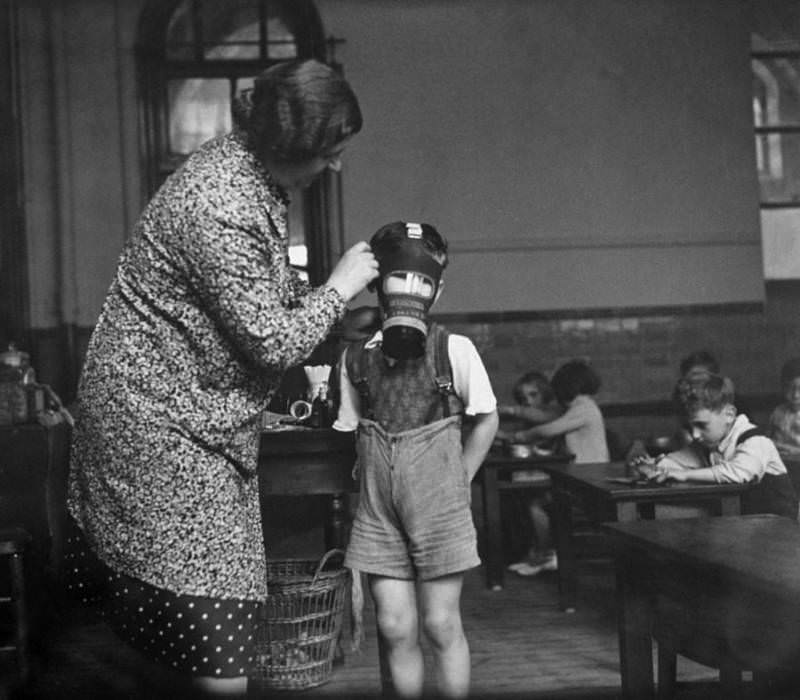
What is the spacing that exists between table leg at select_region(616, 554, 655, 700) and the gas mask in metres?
0.62

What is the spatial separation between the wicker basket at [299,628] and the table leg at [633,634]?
54.2 inches

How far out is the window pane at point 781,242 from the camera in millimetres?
8328

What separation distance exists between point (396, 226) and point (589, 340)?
5.42 metres

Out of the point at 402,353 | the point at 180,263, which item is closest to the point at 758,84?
the point at 402,353

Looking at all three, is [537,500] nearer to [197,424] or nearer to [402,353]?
[402,353]

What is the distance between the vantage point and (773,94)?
838 centimetres

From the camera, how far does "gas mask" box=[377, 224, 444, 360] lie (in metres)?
2.43

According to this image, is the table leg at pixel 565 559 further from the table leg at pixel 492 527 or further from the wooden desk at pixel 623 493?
the table leg at pixel 492 527

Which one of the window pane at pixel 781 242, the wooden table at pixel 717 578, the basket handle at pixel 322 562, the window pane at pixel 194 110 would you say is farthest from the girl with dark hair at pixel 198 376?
the window pane at pixel 781 242

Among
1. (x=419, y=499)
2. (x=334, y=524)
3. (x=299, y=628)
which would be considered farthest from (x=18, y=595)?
(x=419, y=499)

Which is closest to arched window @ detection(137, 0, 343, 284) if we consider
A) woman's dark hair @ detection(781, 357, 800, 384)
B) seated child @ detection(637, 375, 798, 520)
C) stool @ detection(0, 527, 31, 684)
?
woman's dark hair @ detection(781, 357, 800, 384)

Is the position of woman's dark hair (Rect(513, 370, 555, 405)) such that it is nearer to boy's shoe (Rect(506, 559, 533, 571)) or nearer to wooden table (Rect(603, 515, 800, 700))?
boy's shoe (Rect(506, 559, 533, 571))

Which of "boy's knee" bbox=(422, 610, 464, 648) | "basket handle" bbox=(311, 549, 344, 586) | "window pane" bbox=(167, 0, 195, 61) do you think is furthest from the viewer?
"window pane" bbox=(167, 0, 195, 61)

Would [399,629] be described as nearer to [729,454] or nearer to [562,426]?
[729,454]
